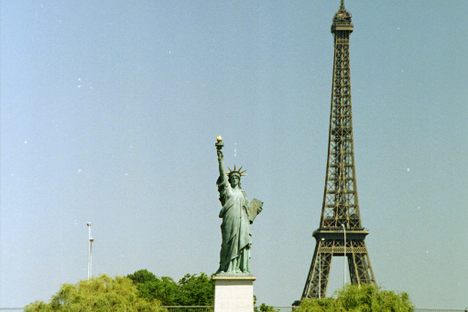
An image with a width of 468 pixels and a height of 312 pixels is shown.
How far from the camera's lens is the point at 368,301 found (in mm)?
51125

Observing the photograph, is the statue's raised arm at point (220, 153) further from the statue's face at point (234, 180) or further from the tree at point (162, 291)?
the tree at point (162, 291)

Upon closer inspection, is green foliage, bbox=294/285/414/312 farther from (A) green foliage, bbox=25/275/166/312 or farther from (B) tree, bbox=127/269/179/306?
(B) tree, bbox=127/269/179/306

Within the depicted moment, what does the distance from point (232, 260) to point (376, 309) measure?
23318 millimetres

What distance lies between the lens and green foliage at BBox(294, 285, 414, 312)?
49312 mm

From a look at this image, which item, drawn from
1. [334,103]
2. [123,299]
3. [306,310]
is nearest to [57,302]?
[123,299]

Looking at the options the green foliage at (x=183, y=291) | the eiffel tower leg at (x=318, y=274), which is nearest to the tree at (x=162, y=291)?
the green foliage at (x=183, y=291)

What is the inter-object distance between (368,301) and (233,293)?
83.4 ft

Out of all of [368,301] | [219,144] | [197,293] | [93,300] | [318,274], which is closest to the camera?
[219,144]

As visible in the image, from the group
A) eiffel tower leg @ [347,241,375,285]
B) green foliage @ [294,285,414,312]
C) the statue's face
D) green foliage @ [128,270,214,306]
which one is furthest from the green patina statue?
eiffel tower leg @ [347,241,375,285]

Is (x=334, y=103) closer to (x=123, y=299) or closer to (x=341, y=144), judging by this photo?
(x=341, y=144)

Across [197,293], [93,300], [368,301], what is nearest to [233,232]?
[93,300]

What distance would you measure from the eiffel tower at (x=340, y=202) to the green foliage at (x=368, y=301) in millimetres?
35605

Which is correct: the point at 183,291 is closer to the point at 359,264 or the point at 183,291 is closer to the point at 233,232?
the point at 359,264

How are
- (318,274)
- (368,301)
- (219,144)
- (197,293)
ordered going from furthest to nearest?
(318,274)
(197,293)
(368,301)
(219,144)
